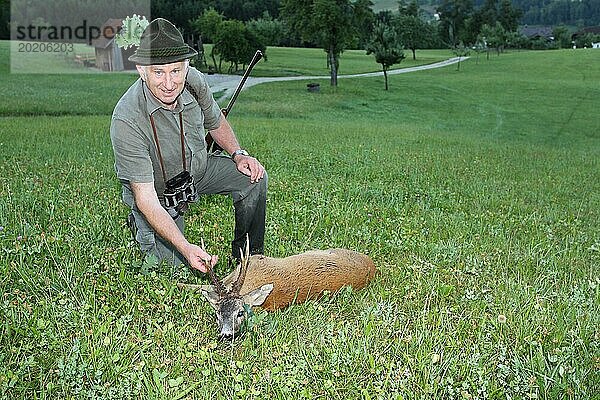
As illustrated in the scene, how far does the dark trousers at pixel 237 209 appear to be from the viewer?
607 centimetres

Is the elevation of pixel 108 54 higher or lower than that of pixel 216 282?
higher

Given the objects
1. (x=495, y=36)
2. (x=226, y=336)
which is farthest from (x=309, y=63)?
(x=226, y=336)

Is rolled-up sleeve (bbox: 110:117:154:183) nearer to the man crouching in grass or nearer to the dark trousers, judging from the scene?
the man crouching in grass

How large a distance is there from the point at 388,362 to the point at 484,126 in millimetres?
28862

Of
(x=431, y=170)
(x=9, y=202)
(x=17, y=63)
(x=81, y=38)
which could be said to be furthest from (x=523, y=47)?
(x=9, y=202)

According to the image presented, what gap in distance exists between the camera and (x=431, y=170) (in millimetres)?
12742

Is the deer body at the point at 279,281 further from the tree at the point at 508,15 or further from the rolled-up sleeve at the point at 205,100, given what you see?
the tree at the point at 508,15

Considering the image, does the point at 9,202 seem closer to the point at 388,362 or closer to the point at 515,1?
the point at 388,362

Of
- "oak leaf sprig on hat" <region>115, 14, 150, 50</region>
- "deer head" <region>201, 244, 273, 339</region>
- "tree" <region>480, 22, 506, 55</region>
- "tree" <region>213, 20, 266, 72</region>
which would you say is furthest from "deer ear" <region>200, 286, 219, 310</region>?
"tree" <region>480, 22, 506, 55</region>

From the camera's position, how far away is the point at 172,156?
568 centimetres

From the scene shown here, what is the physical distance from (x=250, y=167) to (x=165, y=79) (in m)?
1.25

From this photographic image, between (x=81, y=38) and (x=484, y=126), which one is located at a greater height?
(x=81, y=38)

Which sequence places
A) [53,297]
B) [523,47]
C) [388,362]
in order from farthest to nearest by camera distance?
[523,47]
[53,297]
[388,362]

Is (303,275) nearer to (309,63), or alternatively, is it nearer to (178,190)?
(178,190)
